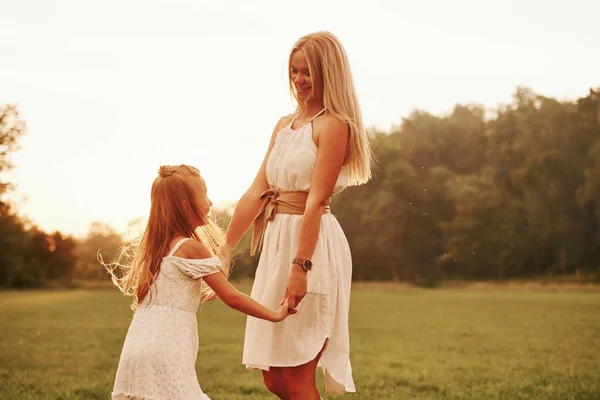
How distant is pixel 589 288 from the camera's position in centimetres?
3662

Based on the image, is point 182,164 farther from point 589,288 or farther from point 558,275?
point 558,275

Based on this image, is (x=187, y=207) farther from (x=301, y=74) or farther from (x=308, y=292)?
(x=301, y=74)

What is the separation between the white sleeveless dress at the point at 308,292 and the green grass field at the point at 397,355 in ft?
11.9

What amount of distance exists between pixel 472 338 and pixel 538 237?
94.6ft

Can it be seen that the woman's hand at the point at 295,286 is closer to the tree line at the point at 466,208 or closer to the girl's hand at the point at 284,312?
the girl's hand at the point at 284,312

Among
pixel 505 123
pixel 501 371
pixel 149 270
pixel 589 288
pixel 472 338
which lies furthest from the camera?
pixel 505 123

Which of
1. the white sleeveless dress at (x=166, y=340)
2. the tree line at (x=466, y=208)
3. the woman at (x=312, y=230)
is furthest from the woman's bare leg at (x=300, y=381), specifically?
the tree line at (x=466, y=208)

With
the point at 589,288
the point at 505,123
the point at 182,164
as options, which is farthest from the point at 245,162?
the point at 182,164

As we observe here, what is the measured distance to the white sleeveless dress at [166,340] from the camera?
11.0 ft

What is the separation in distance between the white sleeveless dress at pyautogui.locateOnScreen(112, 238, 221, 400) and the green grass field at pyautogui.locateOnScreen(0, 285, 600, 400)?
154 inches

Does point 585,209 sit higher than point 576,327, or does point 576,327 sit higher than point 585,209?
point 585,209

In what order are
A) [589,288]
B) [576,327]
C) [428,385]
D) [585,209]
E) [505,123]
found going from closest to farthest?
[428,385], [576,327], [589,288], [585,209], [505,123]

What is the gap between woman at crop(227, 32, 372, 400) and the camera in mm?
Answer: 3594

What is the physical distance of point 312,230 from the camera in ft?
11.6
